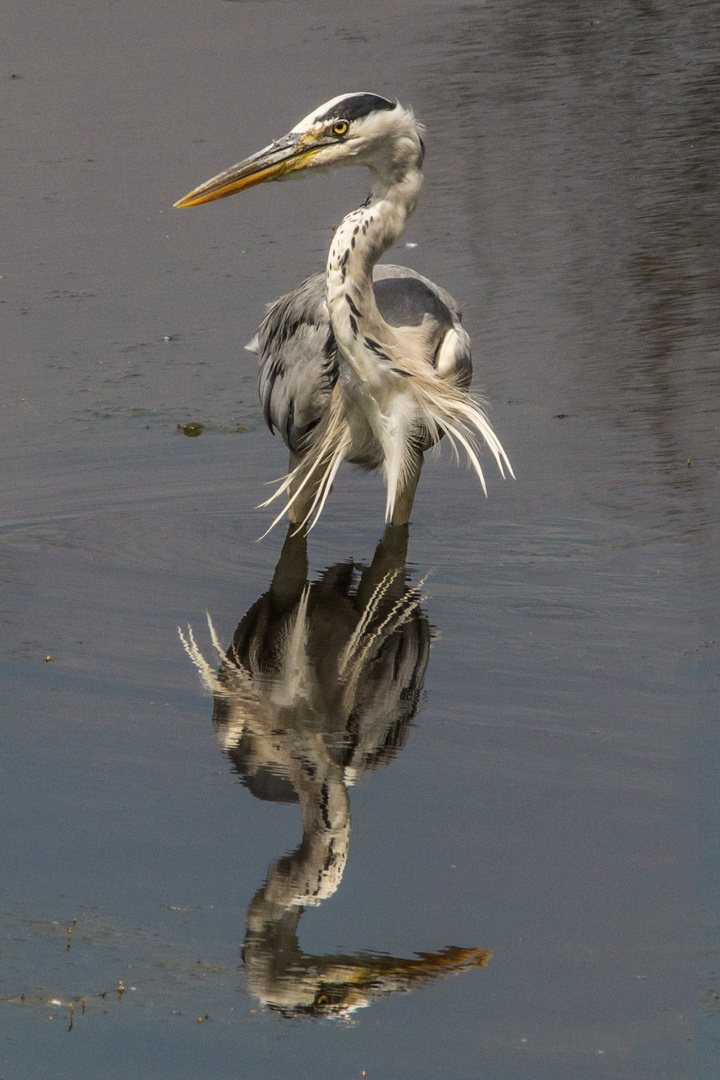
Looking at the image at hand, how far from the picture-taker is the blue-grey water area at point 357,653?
10.4ft

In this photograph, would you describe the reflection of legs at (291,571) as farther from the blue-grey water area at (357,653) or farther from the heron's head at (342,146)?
the heron's head at (342,146)

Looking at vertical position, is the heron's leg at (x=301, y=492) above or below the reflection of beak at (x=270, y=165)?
below

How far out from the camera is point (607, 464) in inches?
239

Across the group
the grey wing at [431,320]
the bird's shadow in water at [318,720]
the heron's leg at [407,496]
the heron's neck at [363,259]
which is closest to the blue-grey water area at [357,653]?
the bird's shadow in water at [318,720]

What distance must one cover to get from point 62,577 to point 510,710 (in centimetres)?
183

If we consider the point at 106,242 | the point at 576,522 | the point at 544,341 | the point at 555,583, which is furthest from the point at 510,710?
the point at 106,242

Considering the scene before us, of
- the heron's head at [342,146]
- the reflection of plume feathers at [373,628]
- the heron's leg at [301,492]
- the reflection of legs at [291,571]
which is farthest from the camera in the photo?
the heron's leg at [301,492]

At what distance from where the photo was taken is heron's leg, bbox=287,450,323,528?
583 centimetres

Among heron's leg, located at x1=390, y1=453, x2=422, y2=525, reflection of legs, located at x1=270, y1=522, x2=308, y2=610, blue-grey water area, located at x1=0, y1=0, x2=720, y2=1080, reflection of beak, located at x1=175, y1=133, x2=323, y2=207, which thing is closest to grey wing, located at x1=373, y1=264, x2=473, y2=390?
heron's leg, located at x1=390, y1=453, x2=422, y2=525

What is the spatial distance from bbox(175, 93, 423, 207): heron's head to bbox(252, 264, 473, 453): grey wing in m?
0.62

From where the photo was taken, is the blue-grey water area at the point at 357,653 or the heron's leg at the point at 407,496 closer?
the blue-grey water area at the point at 357,653

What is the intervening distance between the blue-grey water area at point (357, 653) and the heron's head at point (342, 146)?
52.4 inches

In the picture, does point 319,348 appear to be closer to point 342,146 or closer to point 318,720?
point 342,146

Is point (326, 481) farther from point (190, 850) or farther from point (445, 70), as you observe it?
point (445, 70)
